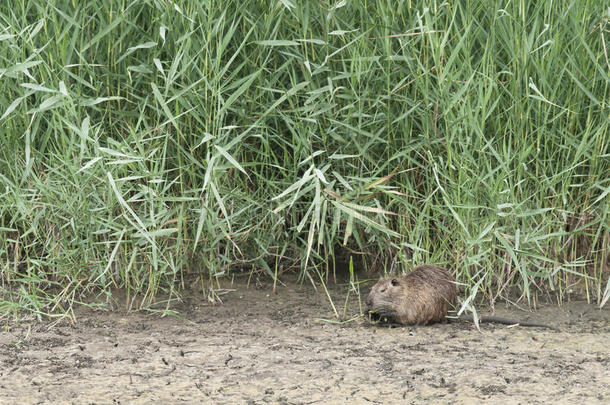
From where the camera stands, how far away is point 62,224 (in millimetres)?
3531

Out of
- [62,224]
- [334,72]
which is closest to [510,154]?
[334,72]

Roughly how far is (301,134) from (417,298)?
2.58ft

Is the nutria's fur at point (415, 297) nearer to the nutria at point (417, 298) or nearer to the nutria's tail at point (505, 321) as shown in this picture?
the nutria at point (417, 298)

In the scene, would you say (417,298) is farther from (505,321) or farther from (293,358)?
(293,358)

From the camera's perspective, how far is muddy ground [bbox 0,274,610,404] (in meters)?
2.63

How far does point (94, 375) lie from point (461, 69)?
5.69 feet

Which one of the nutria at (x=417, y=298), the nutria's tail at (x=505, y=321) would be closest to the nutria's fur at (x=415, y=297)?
the nutria at (x=417, y=298)

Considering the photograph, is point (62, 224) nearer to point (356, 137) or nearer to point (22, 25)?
point (22, 25)

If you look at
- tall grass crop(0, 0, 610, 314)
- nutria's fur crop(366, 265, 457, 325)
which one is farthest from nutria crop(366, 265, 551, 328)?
tall grass crop(0, 0, 610, 314)

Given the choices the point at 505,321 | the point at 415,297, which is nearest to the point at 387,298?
the point at 415,297

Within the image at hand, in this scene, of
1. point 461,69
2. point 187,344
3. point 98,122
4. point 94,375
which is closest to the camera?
point 94,375

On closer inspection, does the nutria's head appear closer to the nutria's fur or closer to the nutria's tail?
the nutria's fur

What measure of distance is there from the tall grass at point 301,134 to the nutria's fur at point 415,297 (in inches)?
5.7

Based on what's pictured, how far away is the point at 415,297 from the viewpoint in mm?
3246
